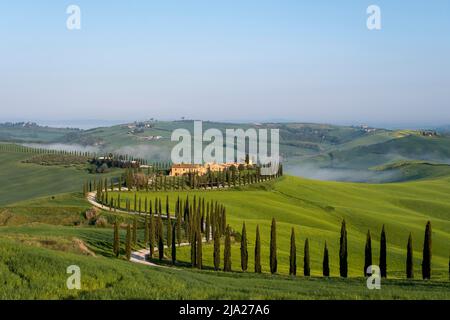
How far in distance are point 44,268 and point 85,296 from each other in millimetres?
6334

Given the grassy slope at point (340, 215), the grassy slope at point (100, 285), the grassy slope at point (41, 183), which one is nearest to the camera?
the grassy slope at point (100, 285)

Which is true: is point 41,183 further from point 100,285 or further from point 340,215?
point 100,285

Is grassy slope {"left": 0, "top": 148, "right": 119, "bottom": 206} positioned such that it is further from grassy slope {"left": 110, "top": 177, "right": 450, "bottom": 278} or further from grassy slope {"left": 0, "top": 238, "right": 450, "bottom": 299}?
grassy slope {"left": 0, "top": 238, "right": 450, "bottom": 299}

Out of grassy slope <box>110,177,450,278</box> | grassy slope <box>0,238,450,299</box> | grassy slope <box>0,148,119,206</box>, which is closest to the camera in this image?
grassy slope <box>0,238,450,299</box>

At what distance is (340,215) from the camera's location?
11106cm

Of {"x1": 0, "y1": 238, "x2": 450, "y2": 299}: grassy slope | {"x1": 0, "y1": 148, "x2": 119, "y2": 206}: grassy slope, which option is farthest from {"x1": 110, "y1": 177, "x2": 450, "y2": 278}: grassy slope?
{"x1": 0, "y1": 148, "x2": 119, "y2": 206}: grassy slope

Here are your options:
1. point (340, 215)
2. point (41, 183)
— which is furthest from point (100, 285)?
point (41, 183)

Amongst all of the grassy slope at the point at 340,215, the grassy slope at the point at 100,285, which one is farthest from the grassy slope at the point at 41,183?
the grassy slope at the point at 100,285

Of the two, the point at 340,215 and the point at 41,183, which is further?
the point at 41,183

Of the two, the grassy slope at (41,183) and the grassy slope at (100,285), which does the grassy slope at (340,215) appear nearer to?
the grassy slope at (100,285)

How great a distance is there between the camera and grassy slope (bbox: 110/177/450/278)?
244 feet

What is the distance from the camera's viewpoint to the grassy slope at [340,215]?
7425cm

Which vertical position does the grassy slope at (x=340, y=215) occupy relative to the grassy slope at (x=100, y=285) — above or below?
below
